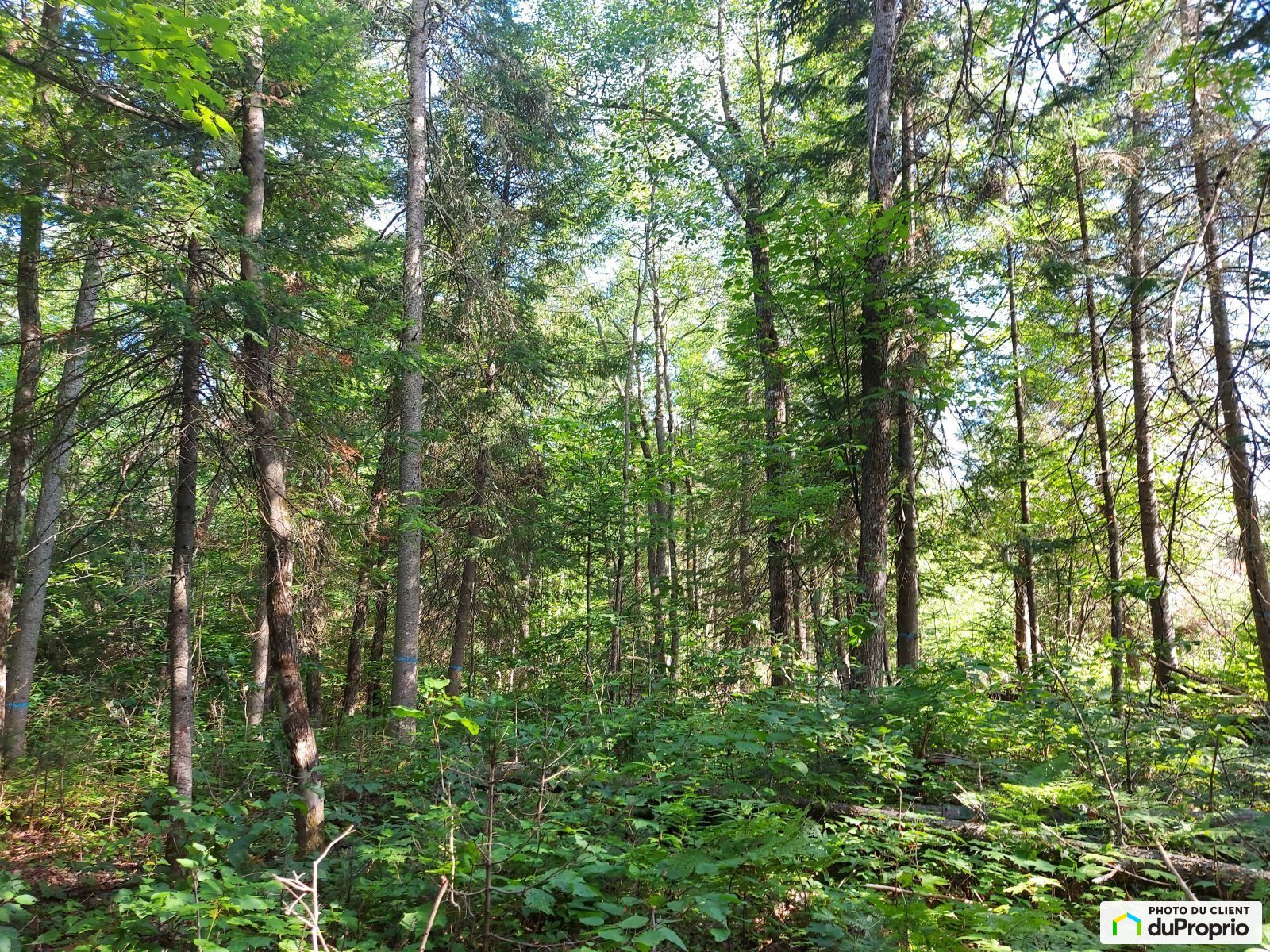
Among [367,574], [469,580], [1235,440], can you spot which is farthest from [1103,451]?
[367,574]

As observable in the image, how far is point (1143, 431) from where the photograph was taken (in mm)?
2562

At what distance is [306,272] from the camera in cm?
827

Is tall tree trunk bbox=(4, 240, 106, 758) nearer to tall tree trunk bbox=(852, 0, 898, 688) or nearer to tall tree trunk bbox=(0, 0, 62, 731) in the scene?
tall tree trunk bbox=(0, 0, 62, 731)

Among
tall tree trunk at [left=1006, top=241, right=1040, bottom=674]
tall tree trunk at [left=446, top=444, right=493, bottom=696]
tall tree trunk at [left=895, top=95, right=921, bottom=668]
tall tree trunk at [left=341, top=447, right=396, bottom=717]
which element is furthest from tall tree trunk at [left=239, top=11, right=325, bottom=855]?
→ tall tree trunk at [left=1006, top=241, right=1040, bottom=674]

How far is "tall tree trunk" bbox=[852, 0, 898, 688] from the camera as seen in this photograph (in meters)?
7.33

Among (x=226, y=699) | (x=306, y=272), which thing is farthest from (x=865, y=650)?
(x=226, y=699)

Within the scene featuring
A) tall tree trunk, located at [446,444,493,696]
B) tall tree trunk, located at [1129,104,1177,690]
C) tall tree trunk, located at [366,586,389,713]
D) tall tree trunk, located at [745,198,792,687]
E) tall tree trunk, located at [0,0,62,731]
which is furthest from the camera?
tall tree trunk, located at [366,586,389,713]

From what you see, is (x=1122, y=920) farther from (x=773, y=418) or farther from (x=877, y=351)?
(x=773, y=418)

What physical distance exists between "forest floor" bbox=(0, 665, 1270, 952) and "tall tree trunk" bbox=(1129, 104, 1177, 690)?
601 millimetres

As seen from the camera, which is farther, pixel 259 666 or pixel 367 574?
pixel 367 574

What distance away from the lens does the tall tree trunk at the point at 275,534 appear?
5.90 metres

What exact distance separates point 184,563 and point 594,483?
8227 millimetres

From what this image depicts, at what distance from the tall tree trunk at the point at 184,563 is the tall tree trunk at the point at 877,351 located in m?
6.37

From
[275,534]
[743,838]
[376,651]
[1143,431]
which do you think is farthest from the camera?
[376,651]
